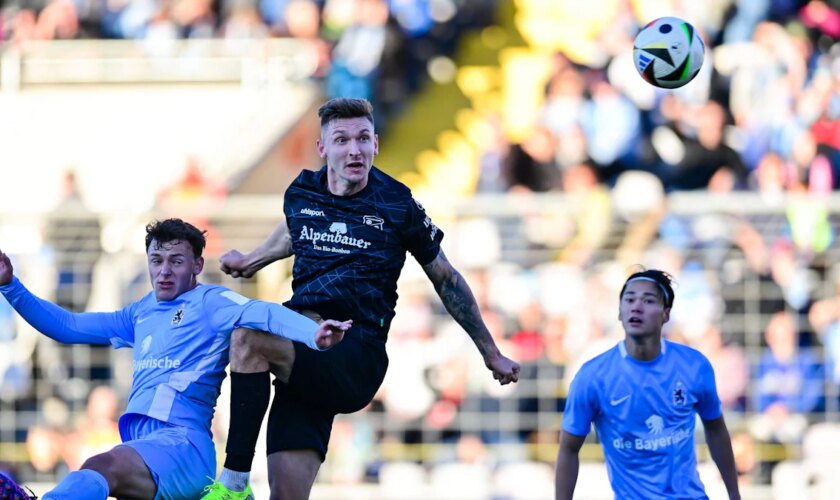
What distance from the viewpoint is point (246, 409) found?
673cm

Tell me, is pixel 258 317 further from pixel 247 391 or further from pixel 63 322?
pixel 63 322

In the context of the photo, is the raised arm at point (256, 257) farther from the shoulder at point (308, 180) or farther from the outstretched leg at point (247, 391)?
the outstretched leg at point (247, 391)

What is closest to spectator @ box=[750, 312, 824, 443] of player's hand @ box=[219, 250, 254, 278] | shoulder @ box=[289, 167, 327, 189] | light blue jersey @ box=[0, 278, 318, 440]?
player's hand @ box=[219, 250, 254, 278]

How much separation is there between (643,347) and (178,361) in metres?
2.56

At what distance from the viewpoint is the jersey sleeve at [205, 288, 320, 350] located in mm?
6598

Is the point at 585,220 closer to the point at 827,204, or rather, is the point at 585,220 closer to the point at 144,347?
the point at 827,204

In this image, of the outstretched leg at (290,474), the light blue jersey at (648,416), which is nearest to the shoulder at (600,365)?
the light blue jersey at (648,416)

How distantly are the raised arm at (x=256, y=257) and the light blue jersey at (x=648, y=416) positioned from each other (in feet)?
5.55

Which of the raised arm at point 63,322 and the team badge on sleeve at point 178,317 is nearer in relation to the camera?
the team badge on sleeve at point 178,317

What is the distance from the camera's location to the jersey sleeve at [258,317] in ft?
21.6

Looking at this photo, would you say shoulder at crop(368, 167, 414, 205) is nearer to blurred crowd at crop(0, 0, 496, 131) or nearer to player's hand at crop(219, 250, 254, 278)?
player's hand at crop(219, 250, 254, 278)

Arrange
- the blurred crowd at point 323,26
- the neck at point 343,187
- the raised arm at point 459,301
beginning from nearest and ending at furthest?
the neck at point 343,187, the raised arm at point 459,301, the blurred crowd at point 323,26

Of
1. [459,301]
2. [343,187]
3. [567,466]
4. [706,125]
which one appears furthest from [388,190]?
[706,125]

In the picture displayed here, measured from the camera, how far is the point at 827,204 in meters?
12.2
